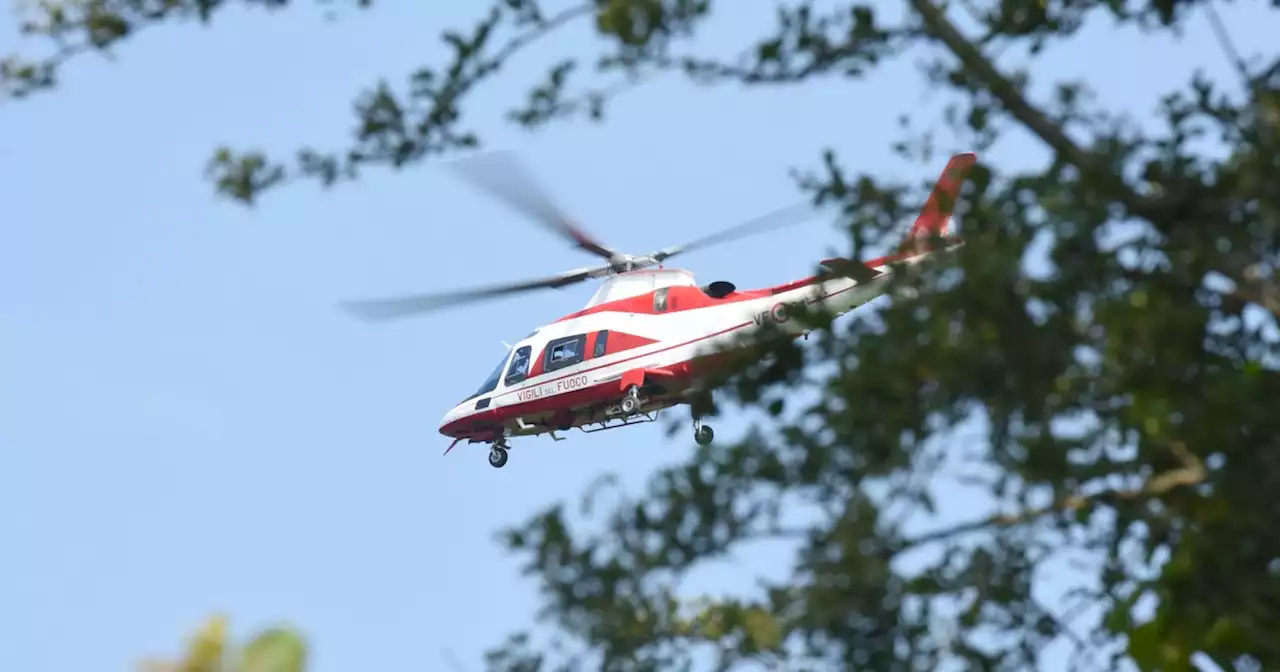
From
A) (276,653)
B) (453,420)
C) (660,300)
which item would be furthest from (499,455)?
(276,653)

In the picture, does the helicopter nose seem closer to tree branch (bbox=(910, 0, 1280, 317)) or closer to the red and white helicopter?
the red and white helicopter

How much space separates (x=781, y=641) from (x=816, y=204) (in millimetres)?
1882

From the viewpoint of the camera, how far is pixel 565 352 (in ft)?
82.4

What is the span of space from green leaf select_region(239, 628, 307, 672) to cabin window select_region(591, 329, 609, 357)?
825 inches

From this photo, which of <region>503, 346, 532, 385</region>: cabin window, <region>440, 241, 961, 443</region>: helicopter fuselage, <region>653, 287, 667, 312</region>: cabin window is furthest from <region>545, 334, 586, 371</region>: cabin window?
<region>653, 287, 667, 312</region>: cabin window

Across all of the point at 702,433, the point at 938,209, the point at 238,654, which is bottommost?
the point at 238,654

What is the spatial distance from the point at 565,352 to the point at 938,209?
17882mm

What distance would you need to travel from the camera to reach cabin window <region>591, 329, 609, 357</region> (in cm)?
2444

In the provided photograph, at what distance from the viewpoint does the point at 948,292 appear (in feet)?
21.9

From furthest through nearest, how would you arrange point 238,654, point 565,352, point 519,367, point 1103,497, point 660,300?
point 519,367 < point 565,352 < point 660,300 < point 1103,497 < point 238,654

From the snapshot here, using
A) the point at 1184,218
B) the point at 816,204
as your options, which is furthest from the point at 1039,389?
the point at 816,204

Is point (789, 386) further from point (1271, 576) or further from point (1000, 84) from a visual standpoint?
point (1271, 576)

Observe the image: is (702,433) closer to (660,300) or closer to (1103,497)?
(660,300)

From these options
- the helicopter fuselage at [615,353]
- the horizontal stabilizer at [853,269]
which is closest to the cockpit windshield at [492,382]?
the helicopter fuselage at [615,353]
